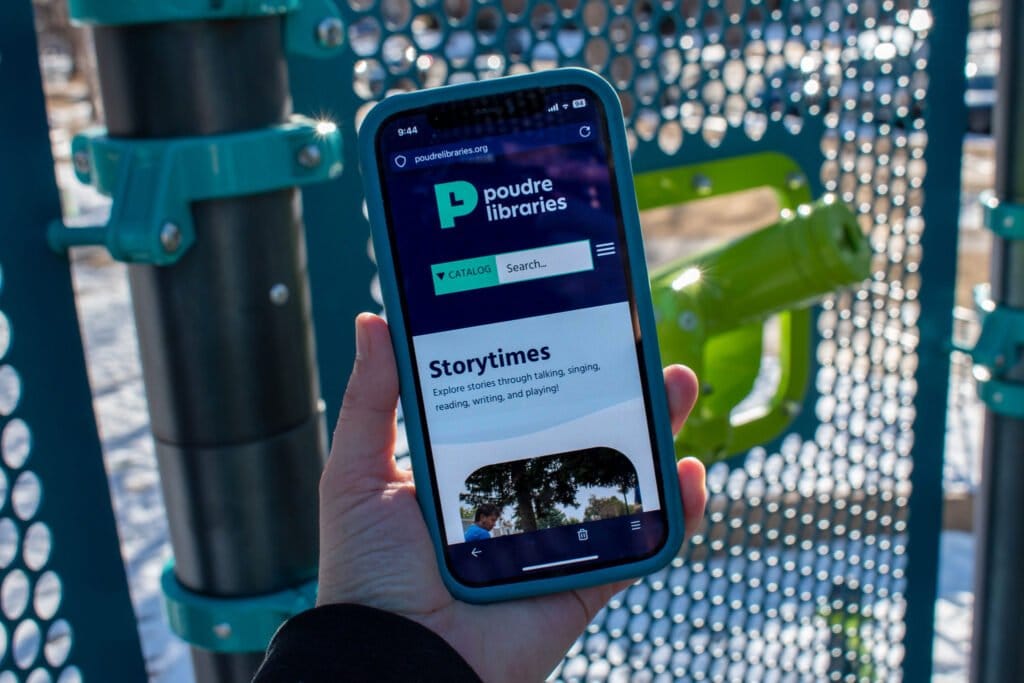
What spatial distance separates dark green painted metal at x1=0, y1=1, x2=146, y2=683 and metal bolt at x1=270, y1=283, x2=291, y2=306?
15 centimetres

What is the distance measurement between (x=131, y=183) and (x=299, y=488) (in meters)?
0.27


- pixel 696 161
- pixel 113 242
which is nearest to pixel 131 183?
pixel 113 242

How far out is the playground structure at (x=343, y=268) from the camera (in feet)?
2.35

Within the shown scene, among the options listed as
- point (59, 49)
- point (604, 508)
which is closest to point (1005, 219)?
point (604, 508)

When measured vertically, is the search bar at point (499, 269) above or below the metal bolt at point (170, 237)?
below

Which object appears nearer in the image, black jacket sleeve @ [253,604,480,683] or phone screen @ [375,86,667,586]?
black jacket sleeve @ [253,604,480,683]

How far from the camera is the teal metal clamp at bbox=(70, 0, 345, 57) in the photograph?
2.20ft

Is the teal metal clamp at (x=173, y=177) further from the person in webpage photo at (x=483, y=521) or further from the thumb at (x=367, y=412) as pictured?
the person in webpage photo at (x=483, y=521)

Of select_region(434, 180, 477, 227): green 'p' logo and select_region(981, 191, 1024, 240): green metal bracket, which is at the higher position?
select_region(434, 180, 477, 227): green 'p' logo

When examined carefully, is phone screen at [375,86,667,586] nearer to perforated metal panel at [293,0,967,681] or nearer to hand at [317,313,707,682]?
hand at [317,313,707,682]

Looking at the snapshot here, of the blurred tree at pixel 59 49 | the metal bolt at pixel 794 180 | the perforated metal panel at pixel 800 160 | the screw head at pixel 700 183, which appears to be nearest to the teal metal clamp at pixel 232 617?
the perforated metal panel at pixel 800 160

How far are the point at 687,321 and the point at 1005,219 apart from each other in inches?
18.9

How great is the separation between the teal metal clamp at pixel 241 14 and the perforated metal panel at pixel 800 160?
10cm

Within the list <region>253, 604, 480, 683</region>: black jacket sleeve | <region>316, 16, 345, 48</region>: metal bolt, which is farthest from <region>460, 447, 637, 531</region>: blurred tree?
<region>316, 16, 345, 48</region>: metal bolt
